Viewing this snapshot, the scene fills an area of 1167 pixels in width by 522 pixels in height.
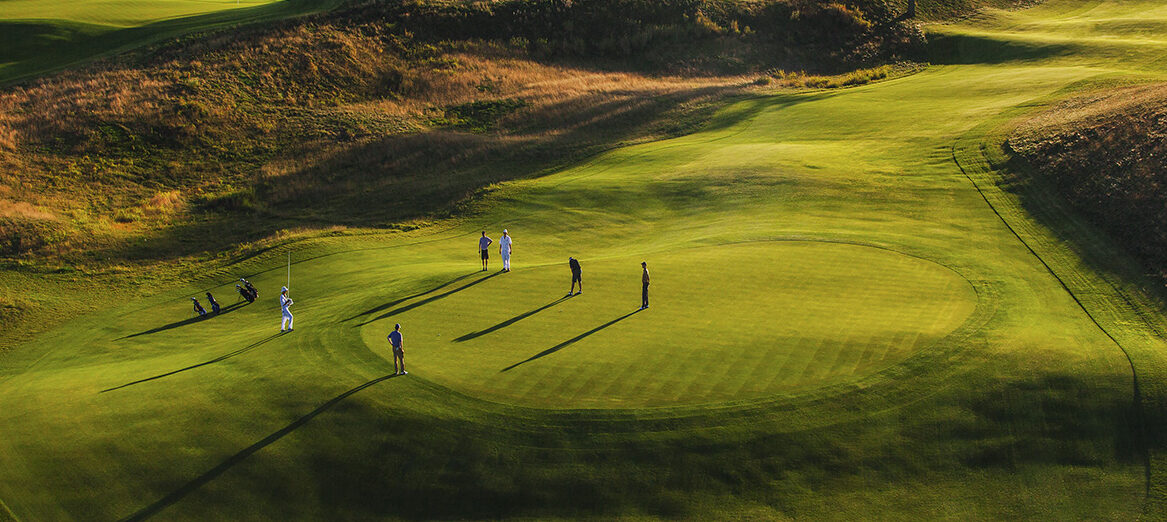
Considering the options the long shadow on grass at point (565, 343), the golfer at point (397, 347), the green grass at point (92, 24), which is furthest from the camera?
the green grass at point (92, 24)

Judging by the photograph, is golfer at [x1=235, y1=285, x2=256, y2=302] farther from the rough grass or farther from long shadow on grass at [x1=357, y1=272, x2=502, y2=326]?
the rough grass

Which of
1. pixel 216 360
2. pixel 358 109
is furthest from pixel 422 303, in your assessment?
pixel 358 109

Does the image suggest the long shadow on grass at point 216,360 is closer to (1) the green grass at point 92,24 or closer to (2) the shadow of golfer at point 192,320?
(2) the shadow of golfer at point 192,320

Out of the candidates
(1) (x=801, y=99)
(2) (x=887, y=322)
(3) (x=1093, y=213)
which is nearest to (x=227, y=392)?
(2) (x=887, y=322)

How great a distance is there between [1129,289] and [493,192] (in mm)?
33028

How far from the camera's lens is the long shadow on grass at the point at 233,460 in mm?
17391

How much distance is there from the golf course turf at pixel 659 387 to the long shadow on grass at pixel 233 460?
7 cm

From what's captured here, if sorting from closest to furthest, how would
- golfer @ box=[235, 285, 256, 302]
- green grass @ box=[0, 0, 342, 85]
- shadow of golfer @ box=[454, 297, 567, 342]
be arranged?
1. shadow of golfer @ box=[454, 297, 567, 342]
2. golfer @ box=[235, 285, 256, 302]
3. green grass @ box=[0, 0, 342, 85]

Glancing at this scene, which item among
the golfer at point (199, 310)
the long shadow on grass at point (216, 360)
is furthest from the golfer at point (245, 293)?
the long shadow on grass at point (216, 360)

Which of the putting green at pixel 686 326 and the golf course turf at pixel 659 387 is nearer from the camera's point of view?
the golf course turf at pixel 659 387

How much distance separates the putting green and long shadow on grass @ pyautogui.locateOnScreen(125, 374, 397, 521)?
7.17 feet

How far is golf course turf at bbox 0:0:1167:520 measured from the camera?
17.4 meters

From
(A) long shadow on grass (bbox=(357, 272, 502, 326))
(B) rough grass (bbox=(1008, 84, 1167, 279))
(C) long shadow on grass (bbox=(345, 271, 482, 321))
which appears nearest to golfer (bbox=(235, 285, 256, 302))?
(C) long shadow on grass (bbox=(345, 271, 482, 321))

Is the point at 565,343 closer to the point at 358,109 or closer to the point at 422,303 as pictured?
the point at 422,303
